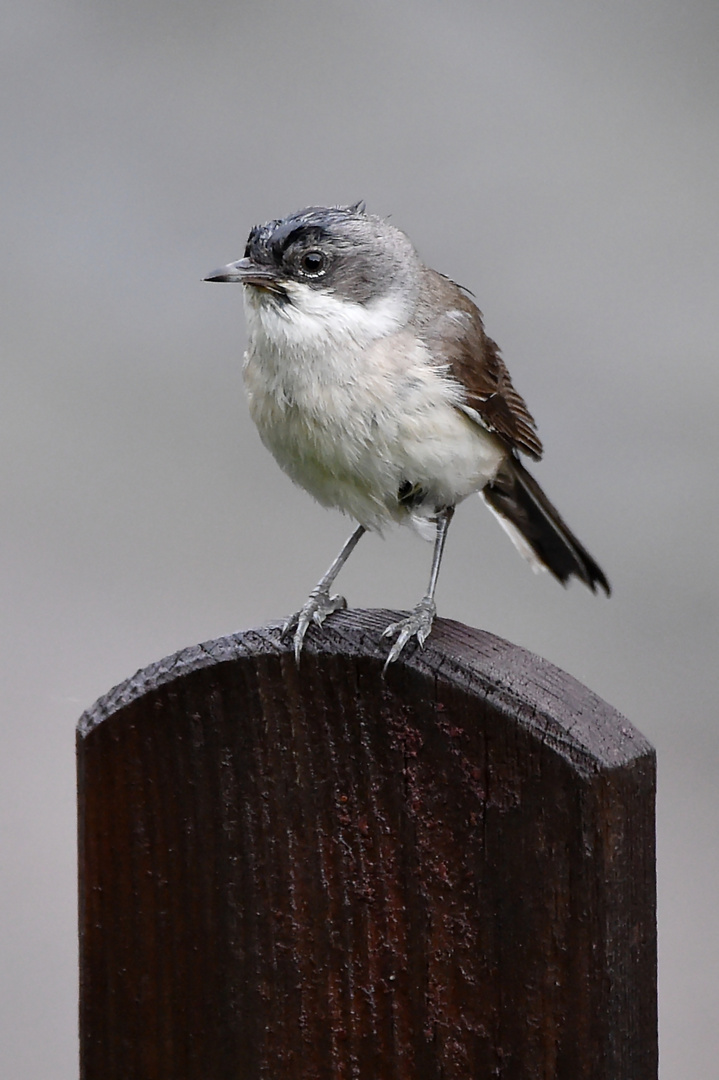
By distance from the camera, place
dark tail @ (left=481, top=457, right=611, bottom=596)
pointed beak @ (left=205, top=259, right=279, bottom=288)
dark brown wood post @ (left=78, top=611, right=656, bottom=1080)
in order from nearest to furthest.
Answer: dark brown wood post @ (left=78, top=611, right=656, bottom=1080)
pointed beak @ (left=205, top=259, right=279, bottom=288)
dark tail @ (left=481, top=457, right=611, bottom=596)

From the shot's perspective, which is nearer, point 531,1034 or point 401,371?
point 531,1034

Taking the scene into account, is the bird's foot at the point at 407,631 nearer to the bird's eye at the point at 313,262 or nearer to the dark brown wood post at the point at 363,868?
the dark brown wood post at the point at 363,868

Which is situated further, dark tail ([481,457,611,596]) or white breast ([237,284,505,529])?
dark tail ([481,457,611,596])

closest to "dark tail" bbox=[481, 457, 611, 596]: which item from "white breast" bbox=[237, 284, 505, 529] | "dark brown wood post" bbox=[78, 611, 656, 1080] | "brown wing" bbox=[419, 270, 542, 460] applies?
"brown wing" bbox=[419, 270, 542, 460]

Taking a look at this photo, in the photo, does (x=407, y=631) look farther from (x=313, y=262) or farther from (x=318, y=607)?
(x=313, y=262)

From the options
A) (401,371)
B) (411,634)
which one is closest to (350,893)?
(411,634)

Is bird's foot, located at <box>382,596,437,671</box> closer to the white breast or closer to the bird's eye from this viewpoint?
the white breast

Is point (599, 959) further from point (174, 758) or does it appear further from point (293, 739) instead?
point (174, 758)
